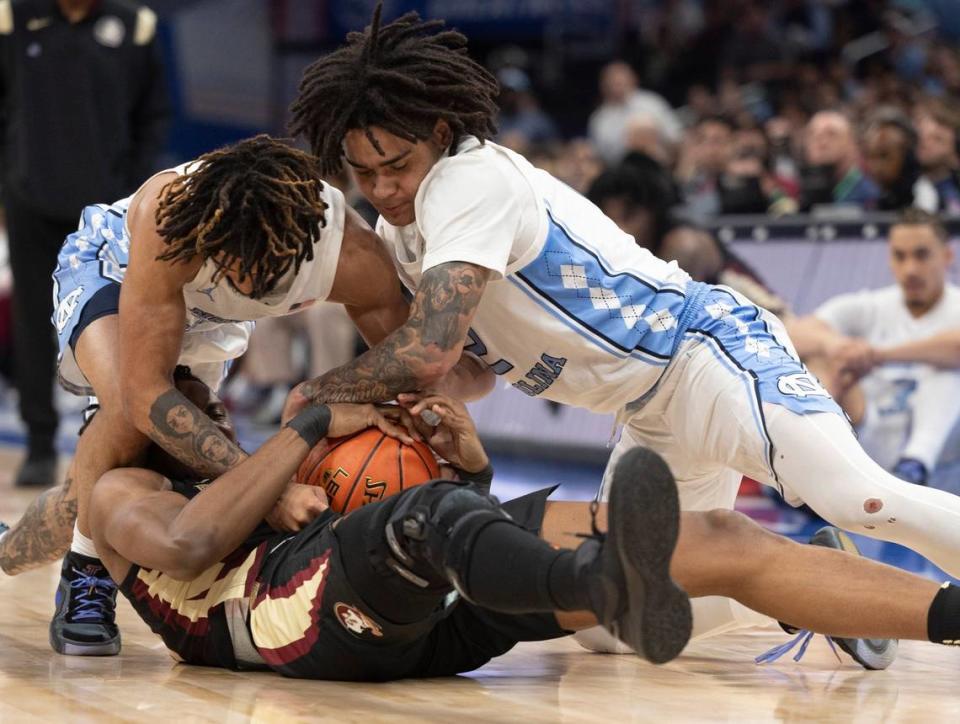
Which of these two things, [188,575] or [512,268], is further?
[512,268]

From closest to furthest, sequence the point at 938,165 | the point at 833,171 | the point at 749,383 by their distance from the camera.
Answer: the point at 749,383, the point at 938,165, the point at 833,171

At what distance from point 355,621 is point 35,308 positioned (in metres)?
4.73

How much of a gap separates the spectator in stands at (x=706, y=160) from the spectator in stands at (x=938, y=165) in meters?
1.36

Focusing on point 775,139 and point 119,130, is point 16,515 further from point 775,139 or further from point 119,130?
point 775,139

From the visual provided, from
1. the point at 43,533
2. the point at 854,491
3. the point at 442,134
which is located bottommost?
the point at 43,533

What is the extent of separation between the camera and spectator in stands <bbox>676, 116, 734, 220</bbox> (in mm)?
10141

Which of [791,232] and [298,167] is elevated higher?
[298,167]

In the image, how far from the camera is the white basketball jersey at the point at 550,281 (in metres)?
3.79

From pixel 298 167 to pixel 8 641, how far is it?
153 centimetres

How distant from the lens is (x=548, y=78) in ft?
50.8

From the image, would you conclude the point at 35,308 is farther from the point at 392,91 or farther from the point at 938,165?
the point at 938,165

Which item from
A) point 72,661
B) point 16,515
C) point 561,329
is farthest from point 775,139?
point 72,661

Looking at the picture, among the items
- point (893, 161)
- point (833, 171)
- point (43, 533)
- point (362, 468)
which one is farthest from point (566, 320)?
point (833, 171)

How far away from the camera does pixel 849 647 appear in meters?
4.04
